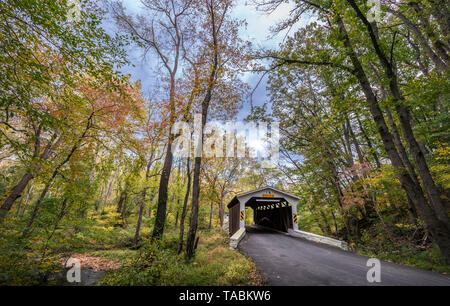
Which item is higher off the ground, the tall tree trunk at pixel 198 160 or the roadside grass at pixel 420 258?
the tall tree trunk at pixel 198 160

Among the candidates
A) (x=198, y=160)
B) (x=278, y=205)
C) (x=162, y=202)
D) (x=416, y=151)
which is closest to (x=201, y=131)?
(x=198, y=160)

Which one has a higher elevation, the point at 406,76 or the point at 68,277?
the point at 406,76

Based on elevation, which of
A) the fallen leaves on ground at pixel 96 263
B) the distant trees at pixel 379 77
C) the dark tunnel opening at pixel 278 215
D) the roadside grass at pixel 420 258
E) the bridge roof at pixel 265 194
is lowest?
the fallen leaves on ground at pixel 96 263

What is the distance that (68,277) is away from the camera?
6617mm

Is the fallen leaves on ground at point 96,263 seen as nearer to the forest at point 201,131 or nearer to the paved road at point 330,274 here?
the forest at point 201,131

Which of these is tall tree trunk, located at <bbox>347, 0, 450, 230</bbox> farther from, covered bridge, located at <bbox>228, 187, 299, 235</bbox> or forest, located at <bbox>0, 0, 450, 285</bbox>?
covered bridge, located at <bbox>228, 187, 299, 235</bbox>

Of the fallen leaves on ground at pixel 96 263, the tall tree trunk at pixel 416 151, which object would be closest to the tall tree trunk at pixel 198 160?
the fallen leaves on ground at pixel 96 263

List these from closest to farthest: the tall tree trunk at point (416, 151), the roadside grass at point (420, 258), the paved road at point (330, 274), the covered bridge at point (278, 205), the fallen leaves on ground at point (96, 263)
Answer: the paved road at point (330, 274)
the tall tree trunk at point (416, 151)
the roadside grass at point (420, 258)
the fallen leaves on ground at point (96, 263)
the covered bridge at point (278, 205)

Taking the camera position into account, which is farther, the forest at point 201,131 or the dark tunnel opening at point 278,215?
the dark tunnel opening at point 278,215

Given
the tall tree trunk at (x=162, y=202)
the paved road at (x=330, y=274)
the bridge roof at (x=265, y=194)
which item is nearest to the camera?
the paved road at (x=330, y=274)

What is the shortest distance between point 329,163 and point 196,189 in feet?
31.0

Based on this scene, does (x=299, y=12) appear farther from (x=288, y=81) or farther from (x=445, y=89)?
(x=288, y=81)

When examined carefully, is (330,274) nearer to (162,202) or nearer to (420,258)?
(420,258)

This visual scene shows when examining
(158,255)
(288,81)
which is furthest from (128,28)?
(158,255)
